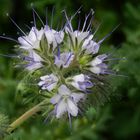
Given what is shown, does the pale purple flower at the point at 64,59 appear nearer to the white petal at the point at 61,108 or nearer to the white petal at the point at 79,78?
the white petal at the point at 79,78

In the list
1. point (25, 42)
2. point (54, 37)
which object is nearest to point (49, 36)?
point (54, 37)

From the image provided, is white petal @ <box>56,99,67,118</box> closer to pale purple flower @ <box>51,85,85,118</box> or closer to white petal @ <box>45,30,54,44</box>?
pale purple flower @ <box>51,85,85,118</box>

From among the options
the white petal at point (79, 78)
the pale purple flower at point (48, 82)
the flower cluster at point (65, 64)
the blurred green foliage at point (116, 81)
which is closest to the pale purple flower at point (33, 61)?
the flower cluster at point (65, 64)

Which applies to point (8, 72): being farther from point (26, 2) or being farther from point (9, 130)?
point (9, 130)

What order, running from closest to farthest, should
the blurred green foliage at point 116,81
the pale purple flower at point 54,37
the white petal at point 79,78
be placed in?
the white petal at point 79,78 → the pale purple flower at point 54,37 → the blurred green foliage at point 116,81

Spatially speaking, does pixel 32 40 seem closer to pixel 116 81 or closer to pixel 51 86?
pixel 51 86

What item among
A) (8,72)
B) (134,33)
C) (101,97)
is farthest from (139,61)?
(101,97)

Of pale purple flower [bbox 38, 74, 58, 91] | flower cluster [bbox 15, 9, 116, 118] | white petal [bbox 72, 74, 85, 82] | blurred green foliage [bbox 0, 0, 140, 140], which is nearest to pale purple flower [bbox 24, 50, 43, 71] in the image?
flower cluster [bbox 15, 9, 116, 118]
